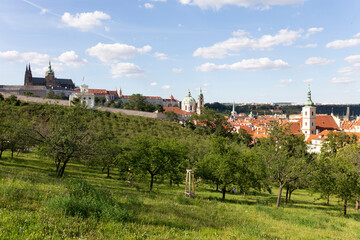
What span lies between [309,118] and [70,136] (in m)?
115

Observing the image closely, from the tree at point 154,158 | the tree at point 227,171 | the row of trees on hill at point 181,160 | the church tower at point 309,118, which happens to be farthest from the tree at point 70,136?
the church tower at point 309,118

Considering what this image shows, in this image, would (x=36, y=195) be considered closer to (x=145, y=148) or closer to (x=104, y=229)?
(x=104, y=229)

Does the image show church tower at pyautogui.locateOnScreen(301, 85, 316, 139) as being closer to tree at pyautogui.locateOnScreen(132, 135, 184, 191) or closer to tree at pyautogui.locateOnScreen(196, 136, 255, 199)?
tree at pyautogui.locateOnScreen(196, 136, 255, 199)

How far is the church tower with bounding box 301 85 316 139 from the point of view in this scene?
11244 centimetres

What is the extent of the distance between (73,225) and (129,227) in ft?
5.39

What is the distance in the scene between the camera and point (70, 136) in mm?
19938

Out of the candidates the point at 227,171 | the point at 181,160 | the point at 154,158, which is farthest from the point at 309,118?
the point at 154,158

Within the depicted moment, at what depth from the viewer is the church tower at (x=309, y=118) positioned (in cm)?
11244

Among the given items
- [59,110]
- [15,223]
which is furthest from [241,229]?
[59,110]

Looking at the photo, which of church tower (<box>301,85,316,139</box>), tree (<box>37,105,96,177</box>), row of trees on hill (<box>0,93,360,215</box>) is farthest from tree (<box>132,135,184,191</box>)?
church tower (<box>301,85,316,139</box>)

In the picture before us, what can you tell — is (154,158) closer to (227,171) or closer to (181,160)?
(181,160)

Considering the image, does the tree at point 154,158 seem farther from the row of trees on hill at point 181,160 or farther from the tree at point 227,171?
the tree at point 227,171

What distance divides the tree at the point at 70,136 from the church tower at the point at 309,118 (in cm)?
11156

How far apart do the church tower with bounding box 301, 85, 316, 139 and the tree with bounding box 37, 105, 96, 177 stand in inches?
4392
